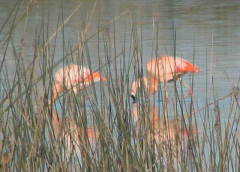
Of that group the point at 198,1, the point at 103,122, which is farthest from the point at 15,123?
the point at 198,1

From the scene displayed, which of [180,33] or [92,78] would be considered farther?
[180,33]

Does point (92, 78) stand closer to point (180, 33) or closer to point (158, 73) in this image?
point (158, 73)

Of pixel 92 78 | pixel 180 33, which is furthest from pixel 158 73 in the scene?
Result: pixel 180 33

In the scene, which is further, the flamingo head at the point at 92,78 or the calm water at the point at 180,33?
the calm water at the point at 180,33

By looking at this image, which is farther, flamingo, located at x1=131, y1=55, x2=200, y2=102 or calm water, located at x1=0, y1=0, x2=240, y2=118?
calm water, located at x1=0, y1=0, x2=240, y2=118

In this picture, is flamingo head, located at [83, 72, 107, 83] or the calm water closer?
flamingo head, located at [83, 72, 107, 83]

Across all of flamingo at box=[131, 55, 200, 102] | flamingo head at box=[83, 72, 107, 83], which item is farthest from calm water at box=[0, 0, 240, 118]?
flamingo head at box=[83, 72, 107, 83]

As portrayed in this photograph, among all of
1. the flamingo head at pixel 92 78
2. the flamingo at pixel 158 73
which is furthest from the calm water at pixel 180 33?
the flamingo head at pixel 92 78

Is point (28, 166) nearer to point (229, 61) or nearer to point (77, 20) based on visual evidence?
point (229, 61)

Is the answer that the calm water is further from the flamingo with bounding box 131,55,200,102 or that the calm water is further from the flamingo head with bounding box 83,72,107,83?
the flamingo head with bounding box 83,72,107,83

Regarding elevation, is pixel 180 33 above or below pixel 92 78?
below

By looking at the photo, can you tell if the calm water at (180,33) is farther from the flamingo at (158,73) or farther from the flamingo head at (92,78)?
the flamingo head at (92,78)

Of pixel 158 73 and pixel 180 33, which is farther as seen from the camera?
pixel 180 33

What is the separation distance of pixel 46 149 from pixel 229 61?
12.2 ft
